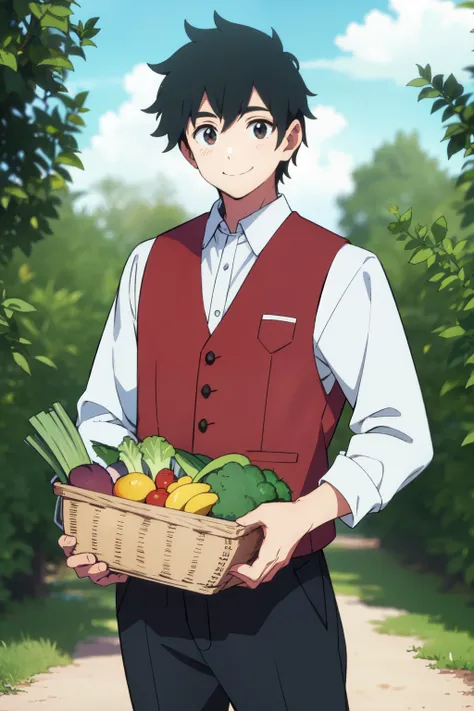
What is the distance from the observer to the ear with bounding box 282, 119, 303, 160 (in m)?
2.96

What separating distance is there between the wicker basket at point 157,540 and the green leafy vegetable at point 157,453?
0.59ft

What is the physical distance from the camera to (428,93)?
15.1ft

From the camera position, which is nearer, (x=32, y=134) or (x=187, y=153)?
(x=187, y=153)

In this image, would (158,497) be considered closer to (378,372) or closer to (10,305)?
(378,372)

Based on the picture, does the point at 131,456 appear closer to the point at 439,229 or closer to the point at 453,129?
the point at 439,229

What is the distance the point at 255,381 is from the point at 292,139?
785 mm

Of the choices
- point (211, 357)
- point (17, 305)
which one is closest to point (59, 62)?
point (17, 305)

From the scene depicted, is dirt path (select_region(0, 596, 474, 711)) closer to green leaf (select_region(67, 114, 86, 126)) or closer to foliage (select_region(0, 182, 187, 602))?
foliage (select_region(0, 182, 187, 602))

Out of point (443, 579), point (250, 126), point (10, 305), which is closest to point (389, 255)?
point (443, 579)

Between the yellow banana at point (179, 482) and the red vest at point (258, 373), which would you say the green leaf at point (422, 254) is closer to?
the red vest at point (258, 373)

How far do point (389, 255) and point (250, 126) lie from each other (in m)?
8.65

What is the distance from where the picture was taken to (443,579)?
1090 cm

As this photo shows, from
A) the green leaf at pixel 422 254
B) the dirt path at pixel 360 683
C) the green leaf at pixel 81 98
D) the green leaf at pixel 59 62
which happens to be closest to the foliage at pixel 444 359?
the green leaf at pixel 422 254

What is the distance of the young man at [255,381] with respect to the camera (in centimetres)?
260
